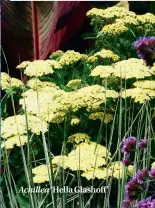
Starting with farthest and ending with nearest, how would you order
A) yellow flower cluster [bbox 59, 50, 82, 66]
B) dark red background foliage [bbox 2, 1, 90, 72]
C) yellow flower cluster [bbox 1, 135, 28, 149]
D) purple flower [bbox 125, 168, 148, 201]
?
1. dark red background foliage [bbox 2, 1, 90, 72]
2. yellow flower cluster [bbox 59, 50, 82, 66]
3. yellow flower cluster [bbox 1, 135, 28, 149]
4. purple flower [bbox 125, 168, 148, 201]

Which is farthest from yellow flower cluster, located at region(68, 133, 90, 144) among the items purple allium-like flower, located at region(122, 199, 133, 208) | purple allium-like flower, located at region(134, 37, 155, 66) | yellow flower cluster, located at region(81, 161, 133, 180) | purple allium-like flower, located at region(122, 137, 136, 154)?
purple allium-like flower, located at region(134, 37, 155, 66)

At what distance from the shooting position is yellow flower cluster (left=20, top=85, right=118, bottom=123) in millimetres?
2143

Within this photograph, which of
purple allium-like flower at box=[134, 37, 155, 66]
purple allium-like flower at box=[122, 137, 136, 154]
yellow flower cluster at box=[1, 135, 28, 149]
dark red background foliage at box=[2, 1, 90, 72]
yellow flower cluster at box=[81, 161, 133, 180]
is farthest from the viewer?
dark red background foliage at box=[2, 1, 90, 72]

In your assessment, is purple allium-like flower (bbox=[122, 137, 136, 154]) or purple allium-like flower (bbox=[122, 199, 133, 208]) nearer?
purple allium-like flower (bbox=[122, 199, 133, 208])

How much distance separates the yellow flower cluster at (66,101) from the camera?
7.03 ft

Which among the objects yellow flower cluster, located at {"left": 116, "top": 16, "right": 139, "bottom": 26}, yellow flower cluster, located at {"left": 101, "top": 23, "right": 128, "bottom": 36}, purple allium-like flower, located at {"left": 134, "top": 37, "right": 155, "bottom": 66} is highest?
yellow flower cluster, located at {"left": 116, "top": 16, "right": 139, "bottom": 26}

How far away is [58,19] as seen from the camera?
325 cm

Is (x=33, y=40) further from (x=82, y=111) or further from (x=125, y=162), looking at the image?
(x=125, y=162)

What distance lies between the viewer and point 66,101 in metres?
2.14

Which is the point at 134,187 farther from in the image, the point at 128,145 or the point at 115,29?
the point at 115,29

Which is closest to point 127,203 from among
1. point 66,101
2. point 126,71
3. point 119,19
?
point 66,101

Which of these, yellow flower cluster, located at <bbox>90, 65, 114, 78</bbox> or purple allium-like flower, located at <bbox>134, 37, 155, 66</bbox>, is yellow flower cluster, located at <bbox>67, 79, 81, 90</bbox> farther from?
purple allium-like flower, located at <bbox>134, 37, 155, 66</bbox>

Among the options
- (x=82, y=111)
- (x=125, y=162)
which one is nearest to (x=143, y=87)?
(x=82, y=111)

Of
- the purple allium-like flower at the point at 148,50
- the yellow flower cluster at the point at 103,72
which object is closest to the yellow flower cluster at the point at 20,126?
the yellow flower cluster at the point at 103,72
